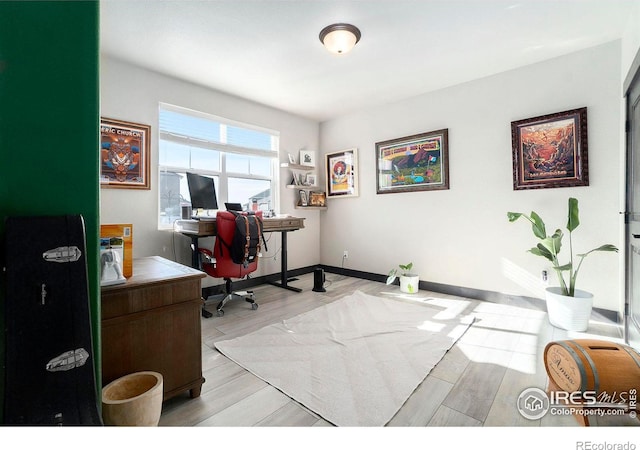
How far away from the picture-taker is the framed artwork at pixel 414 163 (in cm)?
352

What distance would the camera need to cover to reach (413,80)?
3.29 meters

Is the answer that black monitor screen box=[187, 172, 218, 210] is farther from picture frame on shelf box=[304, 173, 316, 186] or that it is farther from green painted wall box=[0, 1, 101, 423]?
green painted wall box=[0, 1, 101, 423]

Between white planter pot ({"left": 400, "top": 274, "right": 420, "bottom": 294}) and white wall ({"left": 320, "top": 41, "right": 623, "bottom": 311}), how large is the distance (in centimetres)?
22

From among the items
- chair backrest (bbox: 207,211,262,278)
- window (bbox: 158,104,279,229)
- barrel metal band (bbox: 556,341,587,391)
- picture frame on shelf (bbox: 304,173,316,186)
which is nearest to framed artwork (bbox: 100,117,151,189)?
window (bbox: 158,104,279,229)

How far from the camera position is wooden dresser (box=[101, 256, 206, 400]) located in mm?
1271

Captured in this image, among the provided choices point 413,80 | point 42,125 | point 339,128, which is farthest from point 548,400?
point 339,128

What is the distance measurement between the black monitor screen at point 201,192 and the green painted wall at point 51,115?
2.04 meters

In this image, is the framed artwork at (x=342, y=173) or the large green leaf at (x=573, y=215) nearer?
the large green leaf at (x=573, y=215)

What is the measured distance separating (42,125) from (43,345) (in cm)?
75

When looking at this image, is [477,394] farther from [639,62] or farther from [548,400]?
[639,62]

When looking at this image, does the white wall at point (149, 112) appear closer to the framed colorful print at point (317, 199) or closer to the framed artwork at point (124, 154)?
the framed artwork at point (124, 154)

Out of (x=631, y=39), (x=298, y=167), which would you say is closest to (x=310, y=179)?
(x=298, y=167)


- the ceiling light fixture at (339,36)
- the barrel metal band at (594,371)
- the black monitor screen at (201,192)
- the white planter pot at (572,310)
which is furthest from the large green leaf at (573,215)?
the black monitor screen at (201,192)

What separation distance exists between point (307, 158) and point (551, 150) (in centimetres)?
315
